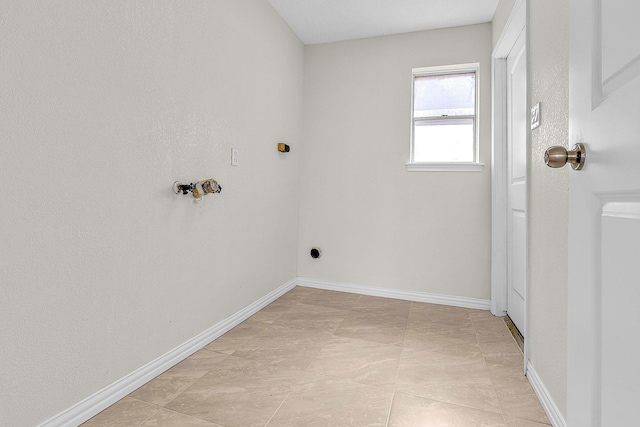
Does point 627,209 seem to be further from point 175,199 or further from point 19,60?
point 175,199

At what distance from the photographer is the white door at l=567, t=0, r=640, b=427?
19.6 inches

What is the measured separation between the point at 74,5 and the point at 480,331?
2.72 m

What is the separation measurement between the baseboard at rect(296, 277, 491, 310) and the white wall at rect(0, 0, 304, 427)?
105cm

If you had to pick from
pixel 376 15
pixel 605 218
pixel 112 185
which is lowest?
pixel 605 218

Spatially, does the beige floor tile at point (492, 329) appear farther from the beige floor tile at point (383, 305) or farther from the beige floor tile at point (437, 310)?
the beige floor tile at point (383, 305)

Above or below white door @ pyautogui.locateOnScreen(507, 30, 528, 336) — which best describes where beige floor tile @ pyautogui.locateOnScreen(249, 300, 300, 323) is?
below

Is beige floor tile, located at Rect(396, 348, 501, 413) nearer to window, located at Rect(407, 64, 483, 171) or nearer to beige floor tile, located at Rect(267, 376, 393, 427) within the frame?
beige floor tile, located at Rect(267, 376, 393, 427)

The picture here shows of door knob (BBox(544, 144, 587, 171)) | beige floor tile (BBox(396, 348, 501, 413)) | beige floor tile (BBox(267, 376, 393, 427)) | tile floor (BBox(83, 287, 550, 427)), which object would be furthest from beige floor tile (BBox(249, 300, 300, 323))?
door knob (BBox(544, 144, 587, 171))

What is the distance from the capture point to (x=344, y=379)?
5.24 feet

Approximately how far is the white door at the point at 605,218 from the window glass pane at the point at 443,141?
2.25 m

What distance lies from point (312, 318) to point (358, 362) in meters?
Answer: 0.70

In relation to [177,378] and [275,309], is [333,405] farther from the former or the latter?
[275,309]

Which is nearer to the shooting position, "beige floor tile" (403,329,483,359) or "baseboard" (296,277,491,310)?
"beige floor tile" (403,329,483,359)

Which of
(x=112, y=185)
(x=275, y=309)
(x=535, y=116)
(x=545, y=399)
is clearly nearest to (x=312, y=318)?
(x=275, y=309)
